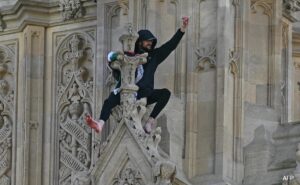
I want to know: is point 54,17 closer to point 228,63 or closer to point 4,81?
point 4,81

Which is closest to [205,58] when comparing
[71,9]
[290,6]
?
[290,6]

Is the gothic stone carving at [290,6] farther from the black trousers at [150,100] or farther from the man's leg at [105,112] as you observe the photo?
the man's leg at [105,112]

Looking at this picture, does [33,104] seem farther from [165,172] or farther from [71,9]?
[165,172]

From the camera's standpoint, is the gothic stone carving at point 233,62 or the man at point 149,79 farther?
the gothic stone carving at point 233,62

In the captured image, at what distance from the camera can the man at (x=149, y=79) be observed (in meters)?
21.4

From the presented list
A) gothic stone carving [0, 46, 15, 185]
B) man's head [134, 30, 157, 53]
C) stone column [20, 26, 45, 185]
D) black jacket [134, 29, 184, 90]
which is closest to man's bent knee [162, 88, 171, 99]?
black jacket [134, 29, 184, 90]

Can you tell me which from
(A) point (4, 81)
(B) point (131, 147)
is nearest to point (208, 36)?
(B) point (131, 147)

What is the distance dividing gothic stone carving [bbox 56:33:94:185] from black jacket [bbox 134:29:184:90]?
178 cm

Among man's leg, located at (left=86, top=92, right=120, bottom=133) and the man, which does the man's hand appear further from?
man's leg, located at (left=86, top=92, right=120, bottom=133)

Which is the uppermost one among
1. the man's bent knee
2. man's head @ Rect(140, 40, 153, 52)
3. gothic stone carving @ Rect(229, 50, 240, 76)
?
man's head @ Rect(140, 40, 153, 52)

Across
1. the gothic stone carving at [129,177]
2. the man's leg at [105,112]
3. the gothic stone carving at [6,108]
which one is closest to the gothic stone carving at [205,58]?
the man's leg at [105,112]

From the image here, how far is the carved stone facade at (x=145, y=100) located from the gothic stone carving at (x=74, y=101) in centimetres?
1

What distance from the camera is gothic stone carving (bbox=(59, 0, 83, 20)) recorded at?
23.6m

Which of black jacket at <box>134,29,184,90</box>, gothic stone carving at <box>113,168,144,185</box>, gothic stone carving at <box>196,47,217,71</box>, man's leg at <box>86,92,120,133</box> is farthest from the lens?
gothic stone carving at <box>196,47,217,71</box>
